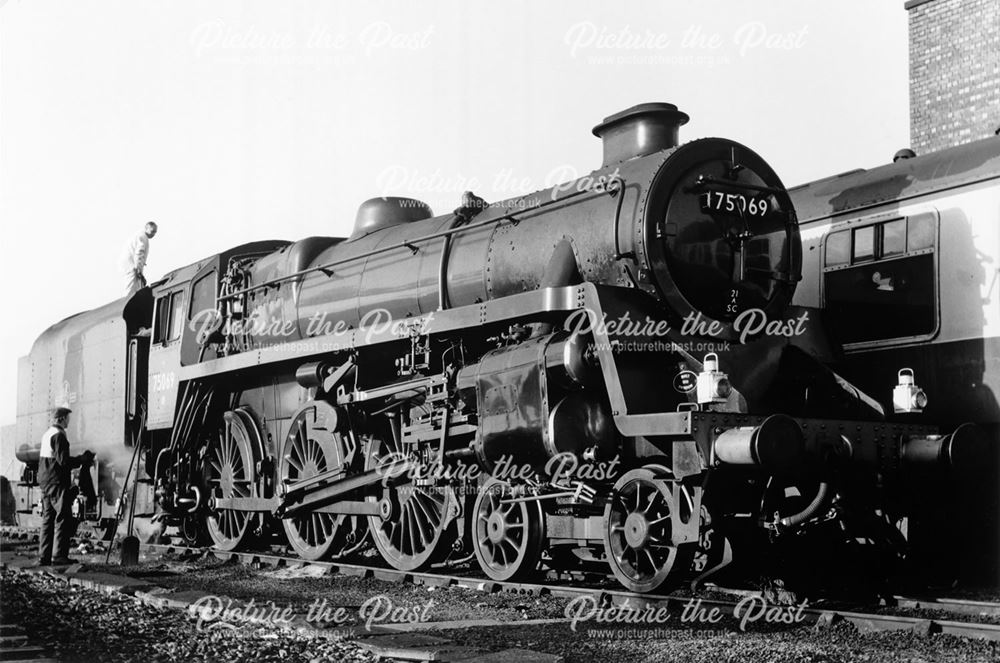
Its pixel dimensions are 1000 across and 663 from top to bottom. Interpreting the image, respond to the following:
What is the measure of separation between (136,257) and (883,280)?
10187mm

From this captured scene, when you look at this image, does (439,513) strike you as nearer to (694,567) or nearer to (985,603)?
(694,567)

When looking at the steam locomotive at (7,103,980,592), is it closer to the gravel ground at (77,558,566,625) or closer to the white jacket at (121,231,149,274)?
the gravel ground at (77,558,566,625)

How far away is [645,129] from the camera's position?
7.70 m

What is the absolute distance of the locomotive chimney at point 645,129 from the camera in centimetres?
767

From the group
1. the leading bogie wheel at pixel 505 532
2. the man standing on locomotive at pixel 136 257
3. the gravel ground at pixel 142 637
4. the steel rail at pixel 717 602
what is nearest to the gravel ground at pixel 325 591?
the steel rail at pixel 717 602

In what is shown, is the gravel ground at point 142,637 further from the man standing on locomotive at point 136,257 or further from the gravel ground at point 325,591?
the man standing on locomotive at point 136,257

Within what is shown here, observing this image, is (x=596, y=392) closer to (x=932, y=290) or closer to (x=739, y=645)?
(x=739, y=645)

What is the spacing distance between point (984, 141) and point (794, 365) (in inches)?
87.8

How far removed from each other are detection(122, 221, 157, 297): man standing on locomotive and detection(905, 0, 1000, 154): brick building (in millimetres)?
10808

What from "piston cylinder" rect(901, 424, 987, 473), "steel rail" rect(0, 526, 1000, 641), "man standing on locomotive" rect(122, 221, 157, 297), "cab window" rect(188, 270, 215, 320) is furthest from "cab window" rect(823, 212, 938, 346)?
"man standing on locomotive" rect(122, 221, 157, 297)

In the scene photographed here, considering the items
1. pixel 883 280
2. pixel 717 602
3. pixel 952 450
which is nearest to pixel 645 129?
pixel 883 280

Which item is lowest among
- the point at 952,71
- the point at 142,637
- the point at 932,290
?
the point at 142,637

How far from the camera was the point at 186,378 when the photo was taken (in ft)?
37.8

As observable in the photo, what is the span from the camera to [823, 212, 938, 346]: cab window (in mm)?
7898
